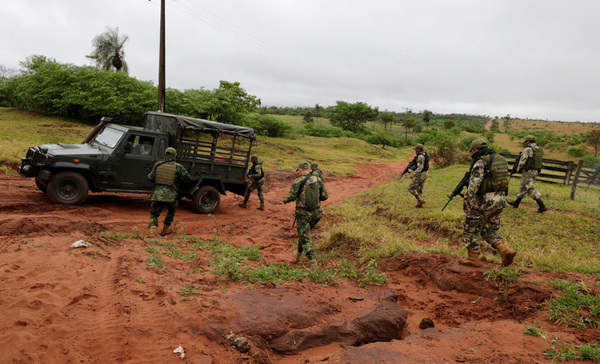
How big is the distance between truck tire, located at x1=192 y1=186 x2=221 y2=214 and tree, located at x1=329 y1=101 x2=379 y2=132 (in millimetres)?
48455

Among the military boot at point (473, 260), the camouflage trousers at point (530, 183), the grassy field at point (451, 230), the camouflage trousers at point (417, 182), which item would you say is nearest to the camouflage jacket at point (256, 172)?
the grassy field at point (451, 230)

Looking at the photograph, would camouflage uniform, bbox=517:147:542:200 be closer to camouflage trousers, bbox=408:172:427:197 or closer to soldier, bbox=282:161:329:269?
camouflage trousers, bbox=408:172:427:197

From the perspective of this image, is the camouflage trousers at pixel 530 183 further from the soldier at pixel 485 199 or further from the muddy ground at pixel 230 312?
the muddy ground at pixel 230 312

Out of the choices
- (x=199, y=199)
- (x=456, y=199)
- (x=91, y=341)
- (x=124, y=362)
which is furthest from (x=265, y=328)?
(x=456, y=199)

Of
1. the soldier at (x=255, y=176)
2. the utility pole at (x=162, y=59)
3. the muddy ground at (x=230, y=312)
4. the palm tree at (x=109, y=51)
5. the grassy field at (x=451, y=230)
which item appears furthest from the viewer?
the palm tree at (x=109, y=51)

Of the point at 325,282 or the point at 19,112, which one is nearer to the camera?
the point at 325,282

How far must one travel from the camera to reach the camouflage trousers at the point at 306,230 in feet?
19.2

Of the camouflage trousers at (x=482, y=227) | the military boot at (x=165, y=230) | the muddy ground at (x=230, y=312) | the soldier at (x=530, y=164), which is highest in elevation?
the soldier at (x=530, y=164)

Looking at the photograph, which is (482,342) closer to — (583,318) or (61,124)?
(583,318)

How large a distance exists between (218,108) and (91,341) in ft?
81.0

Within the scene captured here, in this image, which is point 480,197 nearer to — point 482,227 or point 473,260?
point 482,227

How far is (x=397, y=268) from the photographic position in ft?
19.6

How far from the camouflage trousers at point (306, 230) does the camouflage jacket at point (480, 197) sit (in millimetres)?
2416

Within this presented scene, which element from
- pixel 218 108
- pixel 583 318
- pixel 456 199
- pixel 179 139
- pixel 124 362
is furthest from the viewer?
pixel 218 108
